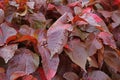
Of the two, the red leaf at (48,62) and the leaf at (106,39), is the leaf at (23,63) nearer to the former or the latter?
the red leaf at (48,62)

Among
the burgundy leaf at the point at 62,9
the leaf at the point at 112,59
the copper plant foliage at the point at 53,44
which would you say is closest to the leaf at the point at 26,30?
the copper plant foliage at the point at 53,44

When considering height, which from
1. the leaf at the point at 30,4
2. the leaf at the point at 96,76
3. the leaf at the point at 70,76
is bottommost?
the leaf at the point at 96,76

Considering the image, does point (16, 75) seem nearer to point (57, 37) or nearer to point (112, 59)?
point (57, 37)

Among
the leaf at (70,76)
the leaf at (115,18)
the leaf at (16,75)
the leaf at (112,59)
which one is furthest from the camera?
the leaf at (115,18)

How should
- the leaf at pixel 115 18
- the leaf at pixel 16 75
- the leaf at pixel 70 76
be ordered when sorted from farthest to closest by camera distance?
the leaf at pixel 115 18 → the leaf at pixel 70 76 → the leaf at pixel 16 75

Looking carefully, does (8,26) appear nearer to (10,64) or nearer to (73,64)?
(10,64)

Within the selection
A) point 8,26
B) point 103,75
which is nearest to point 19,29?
point 8,26

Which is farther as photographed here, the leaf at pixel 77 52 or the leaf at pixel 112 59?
the leaf at pixel 112 59

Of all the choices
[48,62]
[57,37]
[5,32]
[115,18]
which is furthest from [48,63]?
[115,18]
